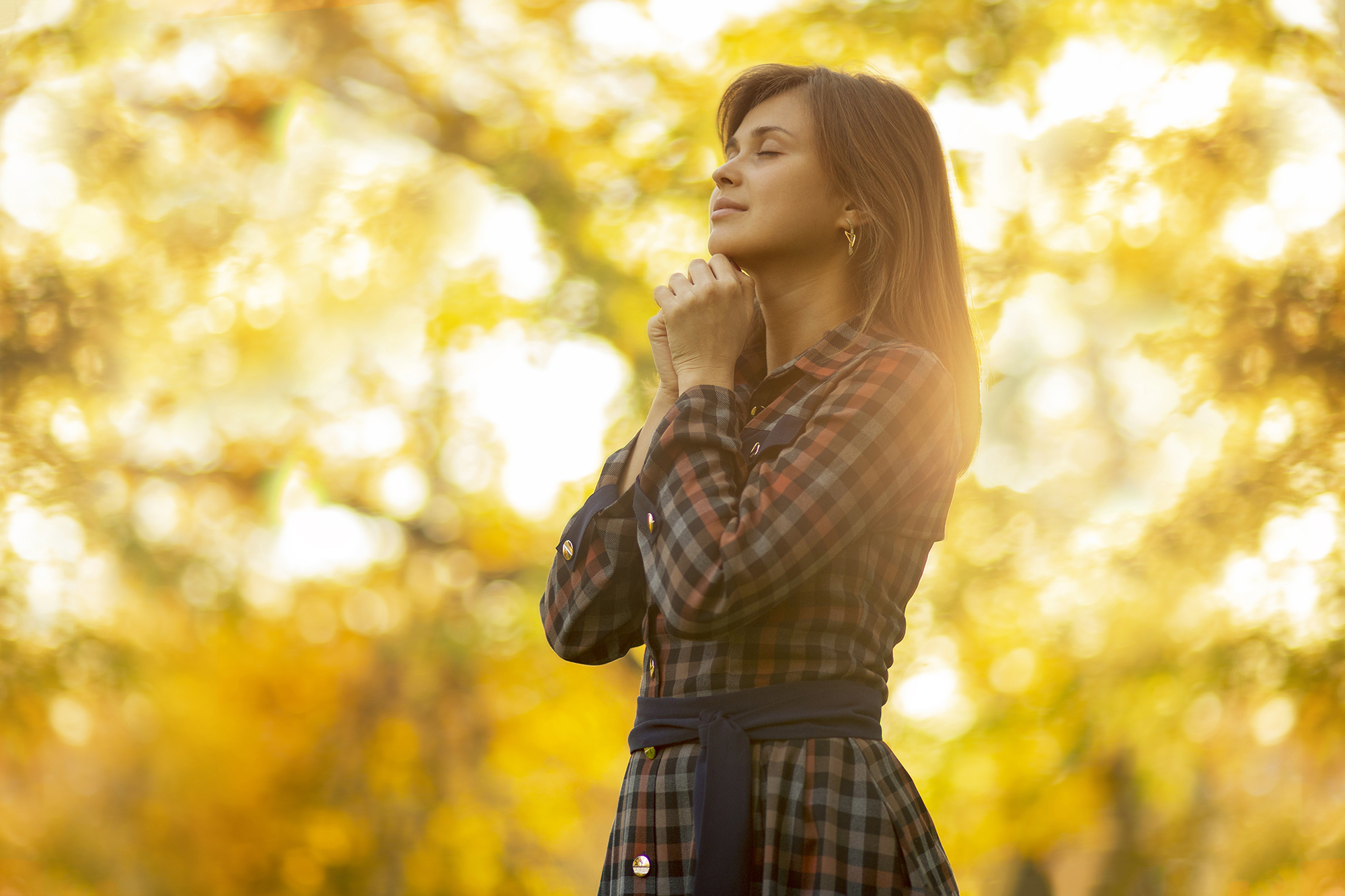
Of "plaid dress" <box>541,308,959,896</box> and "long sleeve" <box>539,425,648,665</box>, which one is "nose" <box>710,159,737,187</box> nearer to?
"plaid dress" <box>541,308,959,896</box>

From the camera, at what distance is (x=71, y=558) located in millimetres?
3445

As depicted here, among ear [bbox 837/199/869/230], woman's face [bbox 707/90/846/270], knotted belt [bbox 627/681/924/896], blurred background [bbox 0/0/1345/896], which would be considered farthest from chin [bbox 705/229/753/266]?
blurred background [bbox 0/0/1345/896]

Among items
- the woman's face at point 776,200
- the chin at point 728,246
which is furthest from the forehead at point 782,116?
the chin at point 728,246

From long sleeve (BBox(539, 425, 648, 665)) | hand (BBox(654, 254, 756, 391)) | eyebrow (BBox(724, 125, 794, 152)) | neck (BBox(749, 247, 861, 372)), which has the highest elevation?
eyebrow (BBox(724, 125, 794, 152))

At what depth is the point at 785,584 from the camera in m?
0.88

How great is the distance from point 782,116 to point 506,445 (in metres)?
2.20

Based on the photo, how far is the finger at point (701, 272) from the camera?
1.04m

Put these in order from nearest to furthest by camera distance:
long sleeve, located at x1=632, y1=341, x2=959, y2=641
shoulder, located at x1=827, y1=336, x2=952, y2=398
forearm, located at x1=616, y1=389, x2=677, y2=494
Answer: long sleeve, located at x1=632, y1=341, x2=959, y2=641
shoulder, located at x1=827, y1=336, x2=952, y2=398
forearm, located at x1=616, y1=389, x2=677, y2=494

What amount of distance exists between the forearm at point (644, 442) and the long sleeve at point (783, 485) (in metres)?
0.07

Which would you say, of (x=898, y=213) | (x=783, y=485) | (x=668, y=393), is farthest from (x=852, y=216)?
(x=783, y=485)

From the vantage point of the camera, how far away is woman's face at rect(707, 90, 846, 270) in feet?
3.60

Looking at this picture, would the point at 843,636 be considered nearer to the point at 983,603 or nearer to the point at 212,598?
the point at 983,603

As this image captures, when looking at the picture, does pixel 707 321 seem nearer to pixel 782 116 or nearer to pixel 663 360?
pixel 663 360

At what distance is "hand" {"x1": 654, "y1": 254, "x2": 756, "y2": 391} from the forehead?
0.61 ft
